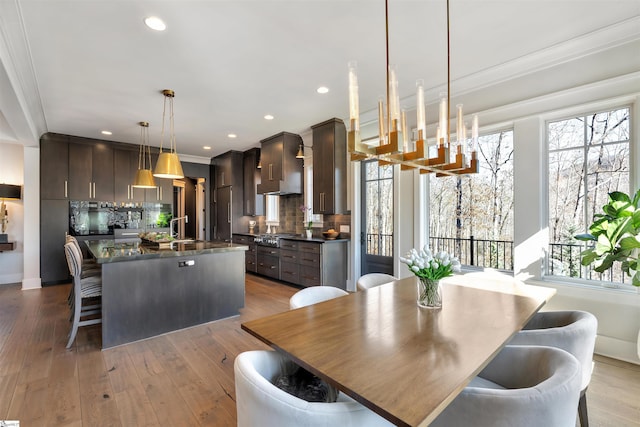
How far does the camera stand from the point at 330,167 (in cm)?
463

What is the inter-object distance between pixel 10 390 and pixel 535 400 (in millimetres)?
3220

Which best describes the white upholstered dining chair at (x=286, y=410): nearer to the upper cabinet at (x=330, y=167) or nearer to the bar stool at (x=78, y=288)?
the bar stool at (x=78, y=288)

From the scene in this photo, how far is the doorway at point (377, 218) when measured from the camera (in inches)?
179

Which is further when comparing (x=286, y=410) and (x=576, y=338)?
(x=576, y=338)

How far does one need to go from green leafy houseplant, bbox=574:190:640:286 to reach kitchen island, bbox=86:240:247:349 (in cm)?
354

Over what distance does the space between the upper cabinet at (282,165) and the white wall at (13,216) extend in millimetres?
4540

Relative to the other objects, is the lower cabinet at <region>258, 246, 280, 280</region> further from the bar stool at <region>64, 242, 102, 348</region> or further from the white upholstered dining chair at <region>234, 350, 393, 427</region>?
the white upholstered dining chair at <region>234, 350, 393, 427</region>

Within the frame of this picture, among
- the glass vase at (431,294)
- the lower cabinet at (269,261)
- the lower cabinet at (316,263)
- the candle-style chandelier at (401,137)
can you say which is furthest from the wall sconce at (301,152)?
the glass vase at (431,294)

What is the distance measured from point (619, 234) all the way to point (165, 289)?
13.5ft

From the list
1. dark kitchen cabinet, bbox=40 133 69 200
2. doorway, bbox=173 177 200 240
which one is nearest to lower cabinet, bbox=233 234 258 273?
doorway, bbox=173 177 200 240

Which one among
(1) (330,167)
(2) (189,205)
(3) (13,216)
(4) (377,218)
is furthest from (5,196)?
(4) (377,218)

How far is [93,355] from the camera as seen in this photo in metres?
2.61

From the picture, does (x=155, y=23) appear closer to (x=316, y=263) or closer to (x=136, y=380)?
(x=136, y=380)

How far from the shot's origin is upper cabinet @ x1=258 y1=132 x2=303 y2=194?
5.37 meters
